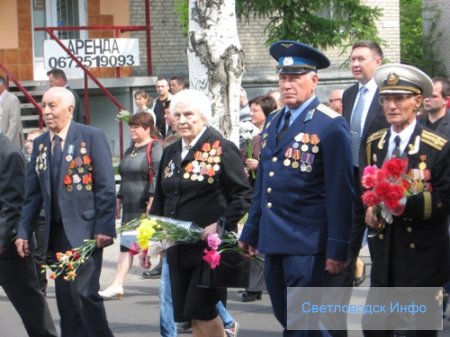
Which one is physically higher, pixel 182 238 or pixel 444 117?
pixel 444 117

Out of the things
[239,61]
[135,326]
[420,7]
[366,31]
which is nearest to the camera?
[135,326]

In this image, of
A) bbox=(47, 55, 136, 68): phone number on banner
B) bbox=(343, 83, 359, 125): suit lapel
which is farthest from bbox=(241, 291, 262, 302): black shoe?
bbox=(47, 55, 136, 68): phone number on banner

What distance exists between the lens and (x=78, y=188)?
7.89m

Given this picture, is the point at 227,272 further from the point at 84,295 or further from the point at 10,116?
the point at 10,116

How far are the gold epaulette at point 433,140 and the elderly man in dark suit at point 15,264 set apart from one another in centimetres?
320

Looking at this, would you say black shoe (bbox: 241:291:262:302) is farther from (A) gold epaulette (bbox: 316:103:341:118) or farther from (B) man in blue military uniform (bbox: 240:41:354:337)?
(A) gold epaulette (bbox: 316:103:341:118)

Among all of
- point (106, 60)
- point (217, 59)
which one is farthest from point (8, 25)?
point (217, 59)

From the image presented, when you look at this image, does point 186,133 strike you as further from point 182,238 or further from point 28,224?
point 28,224

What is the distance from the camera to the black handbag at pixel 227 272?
723 centimetres

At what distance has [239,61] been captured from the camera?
1147 cm

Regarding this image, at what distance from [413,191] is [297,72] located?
97cm

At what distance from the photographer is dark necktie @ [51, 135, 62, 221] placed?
25.9 ft

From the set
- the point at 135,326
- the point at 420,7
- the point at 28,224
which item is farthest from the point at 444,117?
the point at 420,7

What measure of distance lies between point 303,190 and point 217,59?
508cm
